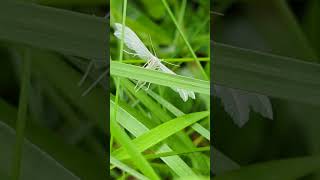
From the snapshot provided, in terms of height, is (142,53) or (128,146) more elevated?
(142,53)

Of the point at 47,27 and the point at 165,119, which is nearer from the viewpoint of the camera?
the point at 47,27

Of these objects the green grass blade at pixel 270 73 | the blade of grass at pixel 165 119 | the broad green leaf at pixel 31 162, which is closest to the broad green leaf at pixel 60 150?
the broad green leaf at pixel 31 162

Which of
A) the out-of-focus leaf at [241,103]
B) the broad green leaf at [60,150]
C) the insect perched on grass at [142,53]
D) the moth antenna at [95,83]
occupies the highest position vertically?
the insect perched on grass at [142,53]

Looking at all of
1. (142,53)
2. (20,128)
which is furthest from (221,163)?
(20,128)

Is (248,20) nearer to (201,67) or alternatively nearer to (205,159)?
(201,67)

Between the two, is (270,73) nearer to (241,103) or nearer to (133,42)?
(241,103)

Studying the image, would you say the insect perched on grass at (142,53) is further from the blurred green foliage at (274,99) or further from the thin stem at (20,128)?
the thin stem at (20,128)

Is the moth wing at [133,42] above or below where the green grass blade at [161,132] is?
above
